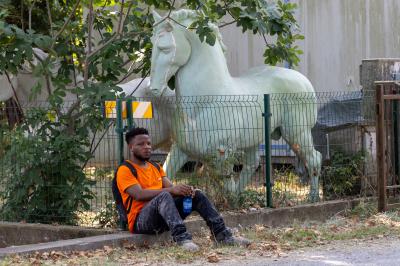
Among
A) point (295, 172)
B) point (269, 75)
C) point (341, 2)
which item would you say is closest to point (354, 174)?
point (295, 172)

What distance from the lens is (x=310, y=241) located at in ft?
33.0

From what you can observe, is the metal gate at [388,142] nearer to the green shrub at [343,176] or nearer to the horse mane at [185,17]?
the green shrub at [343,176]

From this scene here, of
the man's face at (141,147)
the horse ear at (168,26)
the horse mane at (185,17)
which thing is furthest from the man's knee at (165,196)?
the horse mane at (185,17)

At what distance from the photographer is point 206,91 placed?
1236cm

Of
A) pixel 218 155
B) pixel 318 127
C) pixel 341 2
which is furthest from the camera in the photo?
pixel 341 2

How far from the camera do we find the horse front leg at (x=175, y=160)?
1234cm

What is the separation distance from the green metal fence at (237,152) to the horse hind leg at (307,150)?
0.01 meters

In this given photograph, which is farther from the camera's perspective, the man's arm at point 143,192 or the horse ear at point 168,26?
the horse ear at point 168,26

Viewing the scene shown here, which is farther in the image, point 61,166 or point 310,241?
point 61,166

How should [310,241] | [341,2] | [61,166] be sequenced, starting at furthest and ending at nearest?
[341,2] < [61,166] < [310,241]

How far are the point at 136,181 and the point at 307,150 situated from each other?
4.39 metres

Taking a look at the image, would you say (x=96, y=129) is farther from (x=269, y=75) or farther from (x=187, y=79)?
(x=269, y=75)

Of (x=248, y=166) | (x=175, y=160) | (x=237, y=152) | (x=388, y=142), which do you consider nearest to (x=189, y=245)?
(x=237, y=152)

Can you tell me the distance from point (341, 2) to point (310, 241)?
39.2 ft
